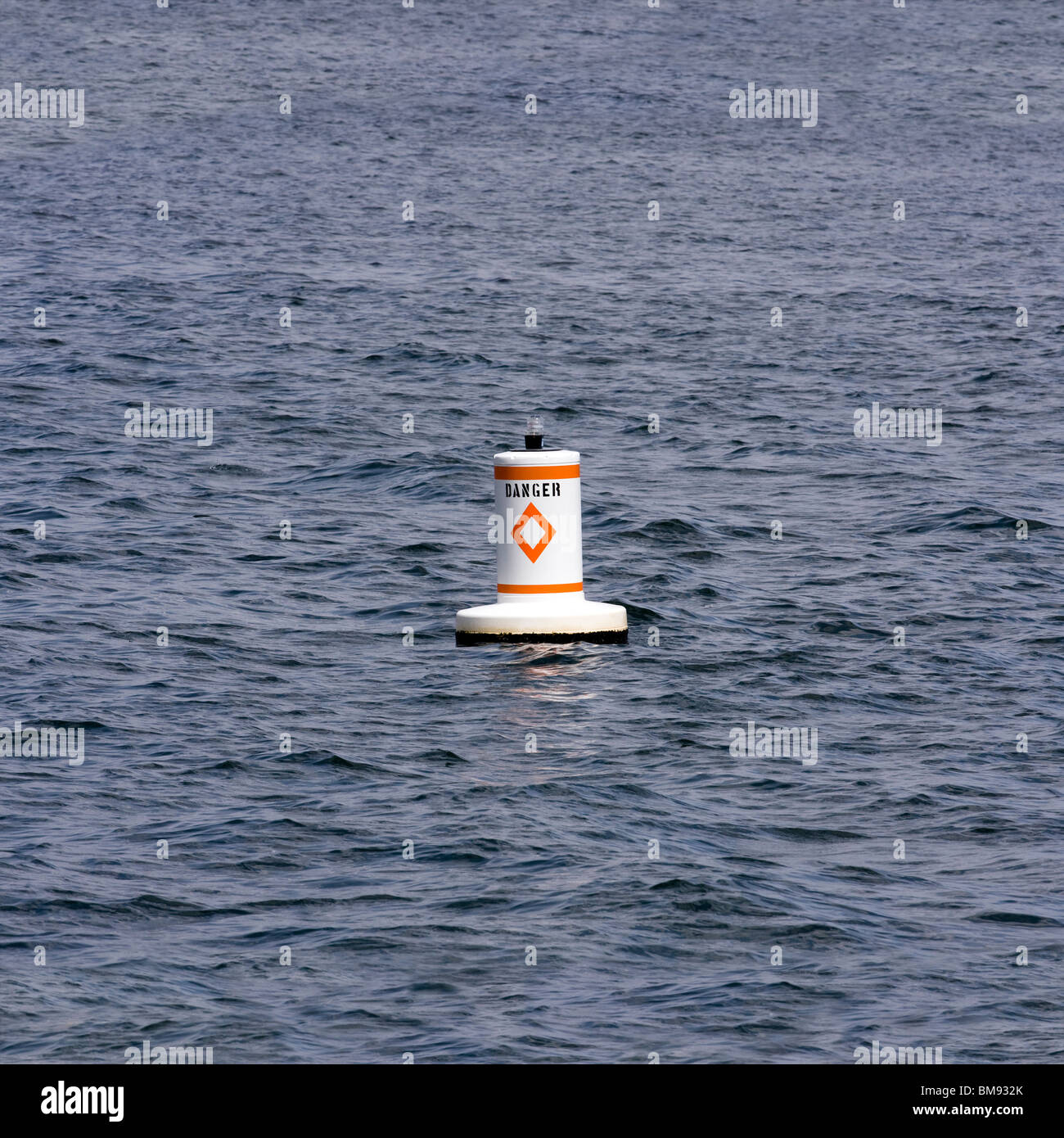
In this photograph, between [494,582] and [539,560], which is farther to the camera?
[494,582]

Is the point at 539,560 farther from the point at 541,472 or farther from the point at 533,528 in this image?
the point at 541,472

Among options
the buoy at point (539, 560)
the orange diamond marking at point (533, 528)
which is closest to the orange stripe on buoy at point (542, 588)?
the buoy at point (539, 560)

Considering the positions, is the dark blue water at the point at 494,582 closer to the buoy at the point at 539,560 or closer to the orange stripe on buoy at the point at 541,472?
the buoy at the point at 539,560

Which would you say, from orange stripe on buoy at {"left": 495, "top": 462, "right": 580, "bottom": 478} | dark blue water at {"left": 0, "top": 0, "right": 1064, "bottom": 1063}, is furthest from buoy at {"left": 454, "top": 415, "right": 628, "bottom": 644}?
dark blue water at {"left": 0, "top": 0, "right": 1064, "bottom": 1063}

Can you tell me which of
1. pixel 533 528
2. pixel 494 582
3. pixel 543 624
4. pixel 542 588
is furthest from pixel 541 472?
pixel 494 582

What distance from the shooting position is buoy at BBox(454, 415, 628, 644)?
13.3 m

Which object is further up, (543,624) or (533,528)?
(533,528)

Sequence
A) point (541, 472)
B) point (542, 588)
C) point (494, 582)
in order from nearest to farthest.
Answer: point (541, 472), point (542, 588), point (494, 582)

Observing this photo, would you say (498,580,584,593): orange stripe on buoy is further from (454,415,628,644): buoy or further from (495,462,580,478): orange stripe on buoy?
(495,462,580,478): orange stripe on buoy

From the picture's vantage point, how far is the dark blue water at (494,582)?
26.7ft

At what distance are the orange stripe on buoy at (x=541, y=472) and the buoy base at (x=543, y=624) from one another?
0.86 m

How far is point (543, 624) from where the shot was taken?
43.5 ft

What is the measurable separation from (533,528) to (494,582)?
1.94m
